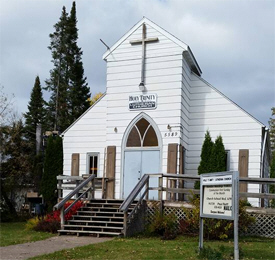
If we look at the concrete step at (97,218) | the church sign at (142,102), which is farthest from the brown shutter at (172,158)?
the concrete step at (97,218)

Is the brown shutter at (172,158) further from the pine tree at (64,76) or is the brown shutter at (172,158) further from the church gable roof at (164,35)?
the pine tree at (64,76)

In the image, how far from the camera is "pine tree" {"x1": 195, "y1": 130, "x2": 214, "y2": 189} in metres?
16.1

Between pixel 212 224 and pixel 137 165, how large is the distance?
18.4 feet

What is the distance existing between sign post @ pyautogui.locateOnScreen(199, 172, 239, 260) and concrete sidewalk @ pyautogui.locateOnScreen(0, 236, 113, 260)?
3882 mm

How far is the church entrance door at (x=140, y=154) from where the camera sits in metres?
16.5

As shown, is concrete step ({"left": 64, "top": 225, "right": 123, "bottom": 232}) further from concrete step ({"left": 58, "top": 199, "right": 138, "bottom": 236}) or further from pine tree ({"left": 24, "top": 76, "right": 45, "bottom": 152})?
pine tree ({"left": 24, "top": 76, "right": 45, "bottom": 152})

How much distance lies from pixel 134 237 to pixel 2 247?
3.83m

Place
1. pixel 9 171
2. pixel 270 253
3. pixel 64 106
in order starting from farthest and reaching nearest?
1. pixel 64 106
2. pixel 9 171
3. pixel 270 253

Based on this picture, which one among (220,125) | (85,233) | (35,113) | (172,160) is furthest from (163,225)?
(35,113)

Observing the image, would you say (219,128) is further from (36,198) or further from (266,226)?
(36,198)

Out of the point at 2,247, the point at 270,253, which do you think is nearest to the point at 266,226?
the point at 270,253

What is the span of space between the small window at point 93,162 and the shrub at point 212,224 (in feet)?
20.8

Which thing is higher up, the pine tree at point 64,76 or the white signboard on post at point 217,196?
the pine tree at point 64,76

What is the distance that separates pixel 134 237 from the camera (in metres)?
12.5
